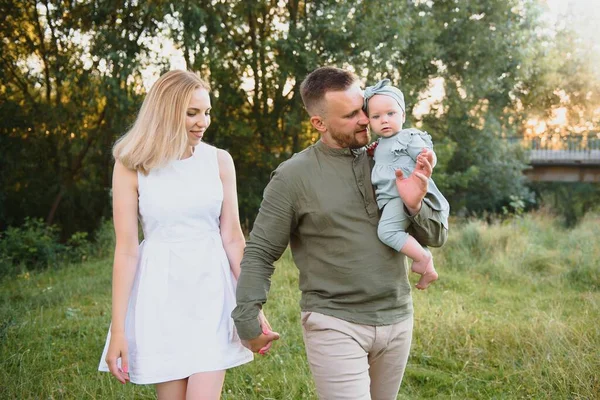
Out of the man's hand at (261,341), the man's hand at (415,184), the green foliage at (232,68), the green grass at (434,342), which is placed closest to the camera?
the man's hand at (415,184)

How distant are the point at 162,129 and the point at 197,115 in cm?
18

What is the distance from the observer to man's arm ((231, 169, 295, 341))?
2717mm

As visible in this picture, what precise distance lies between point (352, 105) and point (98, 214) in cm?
1789

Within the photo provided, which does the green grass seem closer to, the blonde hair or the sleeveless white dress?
the sleeveless white dress

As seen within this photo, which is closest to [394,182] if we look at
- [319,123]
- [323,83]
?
[319,123]

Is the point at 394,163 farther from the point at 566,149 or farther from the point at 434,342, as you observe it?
the point at 566,149

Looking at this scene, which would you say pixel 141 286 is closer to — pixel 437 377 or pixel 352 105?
pixel 352 105

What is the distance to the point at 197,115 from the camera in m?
3.12

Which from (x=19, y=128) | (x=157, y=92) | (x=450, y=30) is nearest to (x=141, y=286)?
(x=157, y=92)

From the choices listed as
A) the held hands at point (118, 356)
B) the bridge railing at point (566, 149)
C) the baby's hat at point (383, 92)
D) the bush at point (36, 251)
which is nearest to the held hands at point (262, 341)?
the held hands at point (118, 356)

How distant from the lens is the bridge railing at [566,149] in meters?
30.2

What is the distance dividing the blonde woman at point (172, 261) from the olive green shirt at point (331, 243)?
28cm

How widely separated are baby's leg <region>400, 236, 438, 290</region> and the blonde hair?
1.16 meters

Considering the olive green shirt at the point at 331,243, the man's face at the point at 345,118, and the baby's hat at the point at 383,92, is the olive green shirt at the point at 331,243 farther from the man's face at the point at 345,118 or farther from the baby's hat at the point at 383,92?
the baby's hat at the point at 383,92
